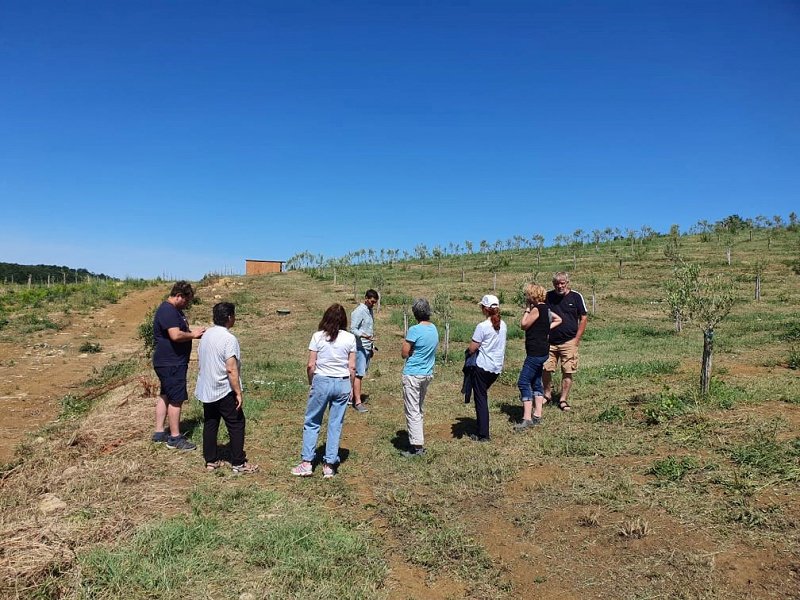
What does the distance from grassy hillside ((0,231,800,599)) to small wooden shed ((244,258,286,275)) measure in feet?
132

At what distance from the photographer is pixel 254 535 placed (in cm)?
410

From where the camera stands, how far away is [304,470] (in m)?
5.56

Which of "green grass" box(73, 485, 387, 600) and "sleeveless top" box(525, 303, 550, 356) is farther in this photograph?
"sleeveless top" box(525, 303, 550, 356)

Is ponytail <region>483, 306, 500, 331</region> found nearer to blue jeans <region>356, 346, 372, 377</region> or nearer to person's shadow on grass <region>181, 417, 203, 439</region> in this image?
blue jeans <region>356, 346, 372, 377</region>

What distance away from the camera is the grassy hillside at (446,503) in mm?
3541

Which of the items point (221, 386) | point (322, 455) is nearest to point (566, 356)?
point (322, 455)

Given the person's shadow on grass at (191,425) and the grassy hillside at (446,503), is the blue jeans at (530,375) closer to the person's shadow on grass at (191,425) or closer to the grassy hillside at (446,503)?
the grassy hillside at (446,503)

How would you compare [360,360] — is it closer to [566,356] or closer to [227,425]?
[227,425]

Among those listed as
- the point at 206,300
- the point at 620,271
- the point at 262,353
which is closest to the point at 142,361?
the point at 262,353

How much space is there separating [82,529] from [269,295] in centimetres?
2491

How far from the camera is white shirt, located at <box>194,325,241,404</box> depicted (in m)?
5.39

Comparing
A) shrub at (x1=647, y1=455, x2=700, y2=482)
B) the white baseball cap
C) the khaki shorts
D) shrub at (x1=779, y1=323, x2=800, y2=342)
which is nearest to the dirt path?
the white baseball cap

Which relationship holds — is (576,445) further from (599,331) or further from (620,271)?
(620,271)

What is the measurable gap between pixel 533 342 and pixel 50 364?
1434 cm
